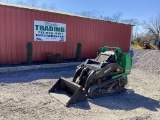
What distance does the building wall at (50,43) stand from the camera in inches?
338

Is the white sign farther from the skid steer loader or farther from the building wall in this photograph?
the skid steer loader

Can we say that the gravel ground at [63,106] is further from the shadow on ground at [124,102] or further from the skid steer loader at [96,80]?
the skid steer loader at [96,80]

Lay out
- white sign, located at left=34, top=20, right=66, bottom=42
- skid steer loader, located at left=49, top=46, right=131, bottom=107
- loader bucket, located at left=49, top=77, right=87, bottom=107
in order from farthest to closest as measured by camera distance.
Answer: white sign, located at left=34, top=20, right=66, bottom=42
skid steer loader, located at left=49, top=46, right=131, bottom=107
loader bucket, located at left=49, top=77, right=87, bottom=107

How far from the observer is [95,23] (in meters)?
12.1

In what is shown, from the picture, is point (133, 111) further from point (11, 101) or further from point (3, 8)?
point (3, 8)

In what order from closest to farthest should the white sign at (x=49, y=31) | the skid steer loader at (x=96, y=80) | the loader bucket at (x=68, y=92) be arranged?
1. the loader bucket at (x=68, y=92)
2. the skid steer loader at (x=96, y=80)
3. the white sign at (x=49, y=31)

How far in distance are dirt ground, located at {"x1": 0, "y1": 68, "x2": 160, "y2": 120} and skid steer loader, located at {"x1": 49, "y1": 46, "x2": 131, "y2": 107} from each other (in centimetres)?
20

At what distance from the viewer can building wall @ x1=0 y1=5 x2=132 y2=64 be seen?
8586mm

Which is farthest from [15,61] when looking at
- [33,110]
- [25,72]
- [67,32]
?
[33,110]

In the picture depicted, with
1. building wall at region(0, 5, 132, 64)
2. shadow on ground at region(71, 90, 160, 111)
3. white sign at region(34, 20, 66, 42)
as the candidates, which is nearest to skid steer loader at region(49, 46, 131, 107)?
shadow on ground at region(71, 90, 160, 111)

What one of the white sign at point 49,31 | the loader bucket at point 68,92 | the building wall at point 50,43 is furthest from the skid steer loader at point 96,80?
the white sign at point 49,31

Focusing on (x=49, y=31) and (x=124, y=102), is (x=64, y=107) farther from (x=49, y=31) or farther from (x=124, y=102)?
(x=49, y=31)

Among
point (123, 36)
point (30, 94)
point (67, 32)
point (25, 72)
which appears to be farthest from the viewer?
point (123, 36)

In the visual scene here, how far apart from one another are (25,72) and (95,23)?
6.30 metres
